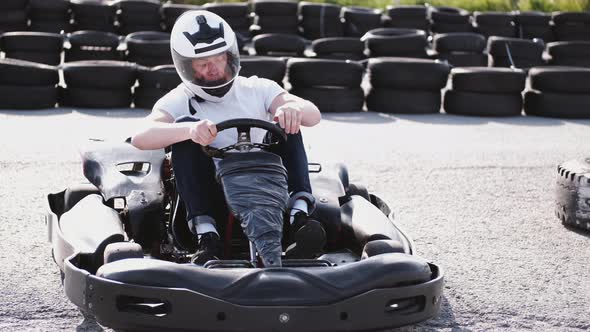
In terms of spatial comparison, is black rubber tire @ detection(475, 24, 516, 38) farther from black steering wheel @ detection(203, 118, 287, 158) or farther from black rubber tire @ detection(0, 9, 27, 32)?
black steering wheel @ detection(203, 118, 287, 158)

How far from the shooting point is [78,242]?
3623 mm

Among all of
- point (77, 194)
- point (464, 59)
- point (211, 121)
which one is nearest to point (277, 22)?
point (464, 59)

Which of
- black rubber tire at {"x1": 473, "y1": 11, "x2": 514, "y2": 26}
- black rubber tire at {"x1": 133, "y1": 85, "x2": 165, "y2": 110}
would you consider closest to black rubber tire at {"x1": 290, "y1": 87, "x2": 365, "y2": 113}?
black rubber tire at {"x1": 133, "y1": 85, "x2": 165, "y2": 110}

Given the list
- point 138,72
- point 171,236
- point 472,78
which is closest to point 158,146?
point 171,236

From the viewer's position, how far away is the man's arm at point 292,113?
3.69 meters

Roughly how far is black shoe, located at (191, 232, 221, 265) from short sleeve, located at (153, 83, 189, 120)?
0.59m

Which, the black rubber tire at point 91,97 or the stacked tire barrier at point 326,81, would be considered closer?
the black rubber tire at point 91,97

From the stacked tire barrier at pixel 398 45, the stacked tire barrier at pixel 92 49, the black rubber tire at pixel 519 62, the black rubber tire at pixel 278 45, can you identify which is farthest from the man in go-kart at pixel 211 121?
the black rubber tire at pixel 519 62

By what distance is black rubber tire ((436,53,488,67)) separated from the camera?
451 inches

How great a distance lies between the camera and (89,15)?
12016 mm

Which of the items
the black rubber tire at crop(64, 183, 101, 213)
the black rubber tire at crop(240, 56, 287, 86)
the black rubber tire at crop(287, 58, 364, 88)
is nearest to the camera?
the black rubber tire at crop(64, 183, 101, 213)

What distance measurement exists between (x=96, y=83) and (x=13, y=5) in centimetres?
363

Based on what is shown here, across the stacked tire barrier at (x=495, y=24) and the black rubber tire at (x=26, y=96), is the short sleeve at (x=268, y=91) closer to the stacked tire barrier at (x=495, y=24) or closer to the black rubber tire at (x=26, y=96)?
the black rubber tire at (x=26, y=96)

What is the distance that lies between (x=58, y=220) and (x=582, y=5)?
14251mm
